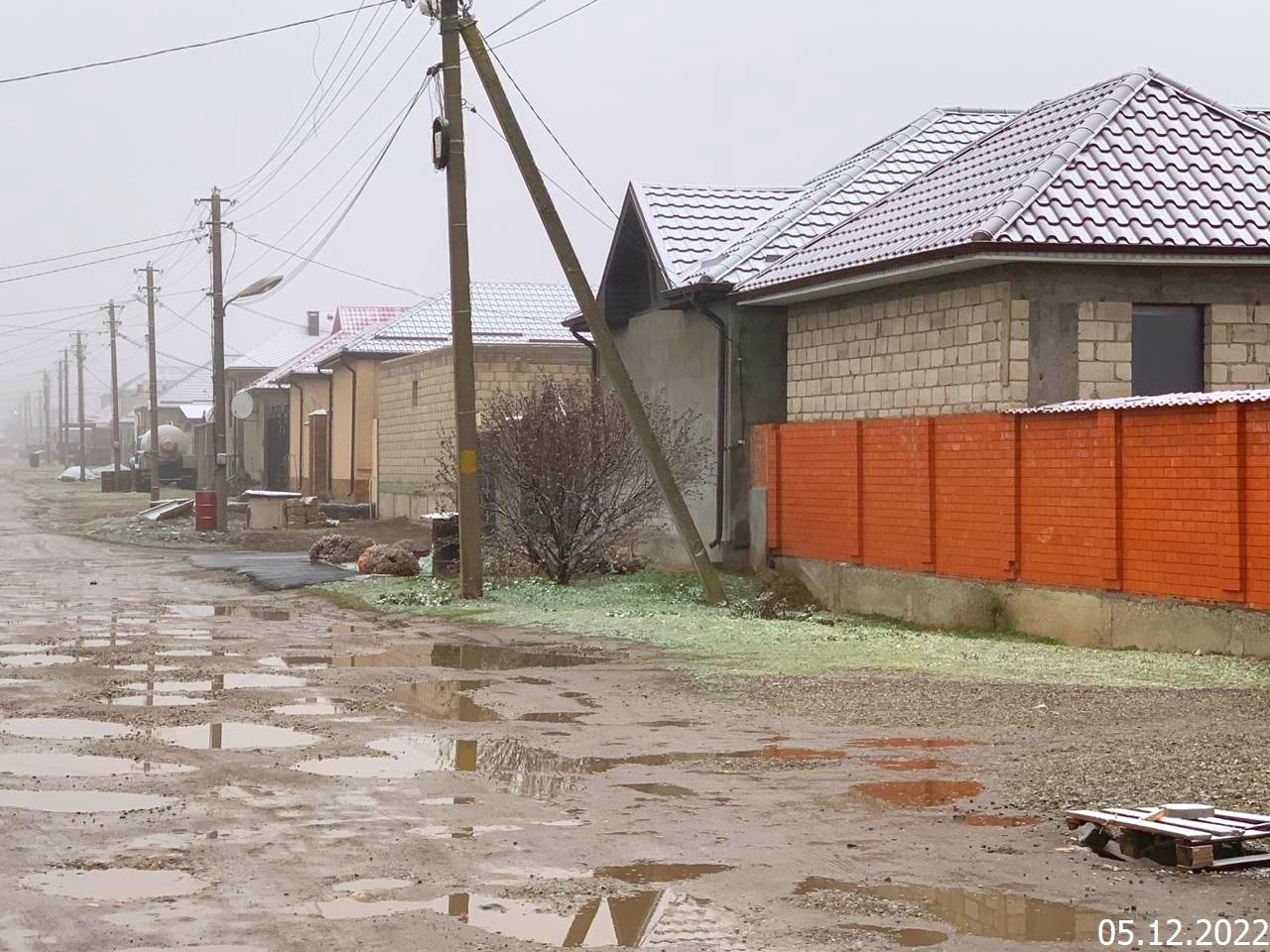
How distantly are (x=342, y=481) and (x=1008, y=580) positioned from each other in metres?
34.9

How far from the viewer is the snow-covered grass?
1270cm

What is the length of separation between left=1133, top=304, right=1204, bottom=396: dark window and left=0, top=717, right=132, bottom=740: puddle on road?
1134 cm

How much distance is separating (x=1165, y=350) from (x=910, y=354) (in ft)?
9.11

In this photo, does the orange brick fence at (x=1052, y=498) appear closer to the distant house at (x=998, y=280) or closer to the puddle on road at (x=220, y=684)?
the distant house at (x=998, y=280)

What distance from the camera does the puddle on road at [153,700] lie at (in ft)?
37.9

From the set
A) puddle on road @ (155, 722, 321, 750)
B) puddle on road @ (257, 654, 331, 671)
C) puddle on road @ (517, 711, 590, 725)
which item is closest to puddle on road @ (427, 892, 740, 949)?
puddle on road @ (155, 722, 321, 750)

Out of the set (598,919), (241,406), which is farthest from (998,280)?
(241,406)

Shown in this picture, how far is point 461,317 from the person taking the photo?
19547 mm

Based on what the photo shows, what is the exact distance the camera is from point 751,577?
71.5 feet

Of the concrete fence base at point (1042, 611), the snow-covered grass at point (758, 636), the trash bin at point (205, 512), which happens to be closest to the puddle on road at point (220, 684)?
the snow-covered grass at point (758, 636)

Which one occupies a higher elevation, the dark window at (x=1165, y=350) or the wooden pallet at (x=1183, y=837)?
the dark window at (x=1165, y=350)

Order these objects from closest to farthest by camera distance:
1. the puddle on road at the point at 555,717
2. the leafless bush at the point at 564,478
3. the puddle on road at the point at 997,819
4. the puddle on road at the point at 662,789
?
the puddle on road at the point at 997,819 → the puddle on road at the point at 662,789 → the puddle on road at the point at 555,717 → the leafless bush at the point at 564,478

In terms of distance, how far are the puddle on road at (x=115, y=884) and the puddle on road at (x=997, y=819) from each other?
10.8 ft
